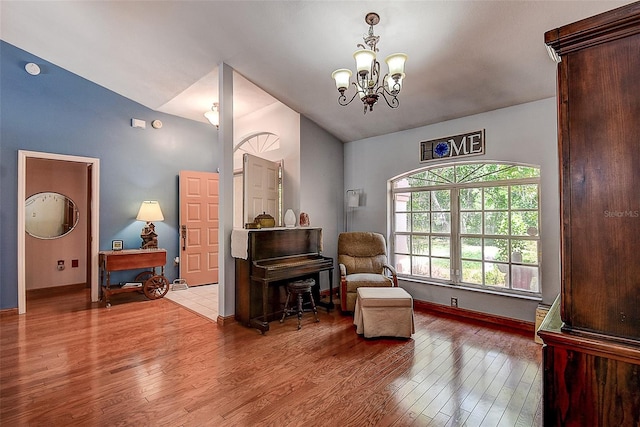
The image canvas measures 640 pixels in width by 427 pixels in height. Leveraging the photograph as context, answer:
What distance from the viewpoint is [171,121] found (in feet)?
18.3

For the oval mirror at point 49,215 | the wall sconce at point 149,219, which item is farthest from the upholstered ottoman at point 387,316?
the oval mirror at point 49,215

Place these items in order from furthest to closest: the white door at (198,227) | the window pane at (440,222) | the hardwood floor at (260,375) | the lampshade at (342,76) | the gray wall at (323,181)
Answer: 1. the white door at (198,227)
2. the gray wall at (323,181)
3. the window pane at (440,222)
4. the lampshade at (342,76)
5. the hardwood floor at (260,375)

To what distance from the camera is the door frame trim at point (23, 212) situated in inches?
162

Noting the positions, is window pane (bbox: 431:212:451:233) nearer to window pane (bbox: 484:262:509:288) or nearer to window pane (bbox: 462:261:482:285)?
window pane (bbox: 462:261:482:285)

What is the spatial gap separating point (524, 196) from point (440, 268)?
1383 millimetres

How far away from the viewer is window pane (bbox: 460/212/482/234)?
13.0ft

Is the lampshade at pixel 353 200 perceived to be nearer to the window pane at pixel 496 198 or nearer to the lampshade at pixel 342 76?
the window pane at pixel 496 198

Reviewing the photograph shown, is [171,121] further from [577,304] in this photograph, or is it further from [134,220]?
[577,304]

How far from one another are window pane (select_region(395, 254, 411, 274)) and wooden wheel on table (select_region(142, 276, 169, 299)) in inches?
145

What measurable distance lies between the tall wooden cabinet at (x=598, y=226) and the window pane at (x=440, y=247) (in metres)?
3.29

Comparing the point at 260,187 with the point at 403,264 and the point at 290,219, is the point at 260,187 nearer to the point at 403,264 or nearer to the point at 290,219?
the point at 290,219

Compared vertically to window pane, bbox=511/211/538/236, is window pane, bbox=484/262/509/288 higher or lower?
lower

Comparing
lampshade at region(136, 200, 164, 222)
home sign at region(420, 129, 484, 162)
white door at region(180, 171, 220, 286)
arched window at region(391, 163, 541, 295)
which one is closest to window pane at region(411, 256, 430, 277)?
arched window at region(391, 163, 541, 295)

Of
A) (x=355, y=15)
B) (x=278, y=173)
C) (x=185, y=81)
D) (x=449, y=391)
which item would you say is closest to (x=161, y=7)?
(x=185, y=81)
